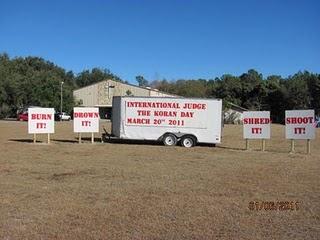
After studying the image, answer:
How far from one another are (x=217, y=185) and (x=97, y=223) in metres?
5.14

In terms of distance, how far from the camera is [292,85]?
421 ft

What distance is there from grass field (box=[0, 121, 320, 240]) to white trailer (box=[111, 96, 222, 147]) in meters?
9.33

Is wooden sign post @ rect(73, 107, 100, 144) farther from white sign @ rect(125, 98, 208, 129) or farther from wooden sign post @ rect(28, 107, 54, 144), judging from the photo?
white sign @ rect(125, 98, 208, 129)

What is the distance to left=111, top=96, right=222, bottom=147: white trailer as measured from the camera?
29.8m

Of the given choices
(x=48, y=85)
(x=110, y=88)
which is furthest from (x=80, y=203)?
(x=110, y=88)

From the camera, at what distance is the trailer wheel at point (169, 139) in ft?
97.1

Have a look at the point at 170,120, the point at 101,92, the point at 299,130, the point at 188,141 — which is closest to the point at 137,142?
the point at 170,120

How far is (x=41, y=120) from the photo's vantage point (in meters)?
28.6

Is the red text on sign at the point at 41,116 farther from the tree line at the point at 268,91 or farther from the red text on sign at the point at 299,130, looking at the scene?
the tree line at the point at 268,91

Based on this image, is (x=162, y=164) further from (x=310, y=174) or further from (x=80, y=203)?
(x=80, y=203)
